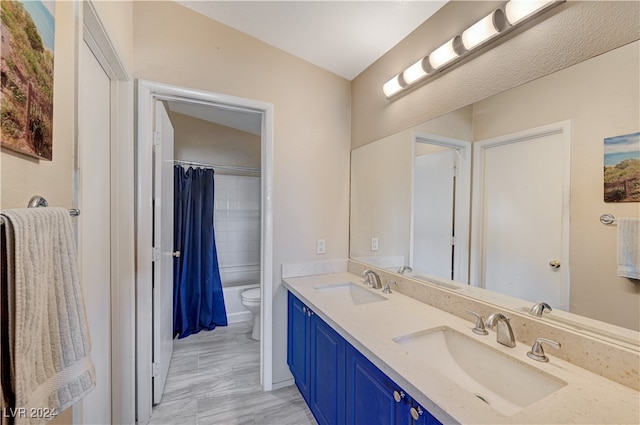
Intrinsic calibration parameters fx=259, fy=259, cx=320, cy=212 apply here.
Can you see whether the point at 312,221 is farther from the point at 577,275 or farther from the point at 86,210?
the point at 577,275

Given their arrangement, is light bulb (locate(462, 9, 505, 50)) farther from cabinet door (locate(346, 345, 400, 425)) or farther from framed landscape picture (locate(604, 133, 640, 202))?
cabinet door (locate(346, 345, 400, 425))

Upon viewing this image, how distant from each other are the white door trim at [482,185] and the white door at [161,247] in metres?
1.87

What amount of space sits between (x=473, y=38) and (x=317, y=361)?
6.05ft

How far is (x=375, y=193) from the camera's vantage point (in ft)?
6.59

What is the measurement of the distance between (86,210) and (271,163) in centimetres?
106

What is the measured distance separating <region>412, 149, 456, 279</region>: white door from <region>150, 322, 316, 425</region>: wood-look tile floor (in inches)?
49.7

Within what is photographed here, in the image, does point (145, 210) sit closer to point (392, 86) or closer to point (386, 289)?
point (386, 289)

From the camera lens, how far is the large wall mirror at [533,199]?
2.81ft

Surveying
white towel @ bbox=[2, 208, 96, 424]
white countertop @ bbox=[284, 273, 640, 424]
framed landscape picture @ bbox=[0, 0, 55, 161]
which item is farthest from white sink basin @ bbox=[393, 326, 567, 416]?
framed landscape picture @ bbox=[0, 0, 55, 161]

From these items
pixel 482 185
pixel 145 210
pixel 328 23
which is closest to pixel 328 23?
pixel 328 23

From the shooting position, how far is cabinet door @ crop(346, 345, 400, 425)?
914 mm

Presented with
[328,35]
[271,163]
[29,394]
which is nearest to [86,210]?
[29,394]

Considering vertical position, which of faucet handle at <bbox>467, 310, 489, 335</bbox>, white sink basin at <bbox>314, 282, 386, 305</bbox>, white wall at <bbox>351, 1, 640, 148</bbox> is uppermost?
white wall at <bbox>351, 1, 640, 148</bbox>

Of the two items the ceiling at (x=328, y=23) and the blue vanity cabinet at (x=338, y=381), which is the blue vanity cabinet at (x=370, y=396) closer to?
the blue vanity cabinet at (x=338, y=381)
